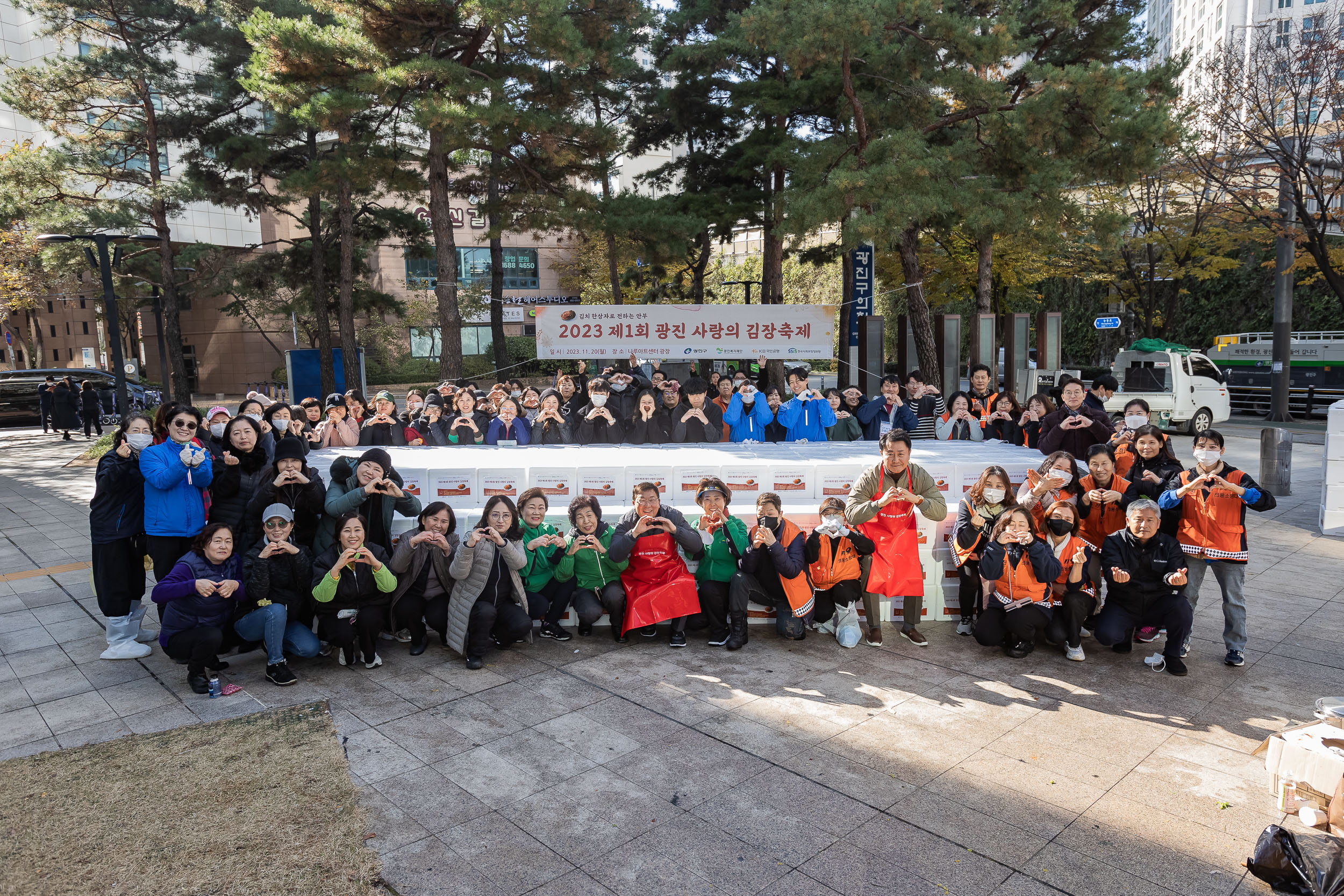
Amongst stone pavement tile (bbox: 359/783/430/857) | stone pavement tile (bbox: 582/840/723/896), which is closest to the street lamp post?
stone pavement tile (bbox: 359/783/430/857)

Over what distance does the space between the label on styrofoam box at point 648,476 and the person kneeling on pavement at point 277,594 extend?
2598 mm

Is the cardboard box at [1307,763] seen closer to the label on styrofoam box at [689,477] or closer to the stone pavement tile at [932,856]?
the stone pavement tile at [932,856]

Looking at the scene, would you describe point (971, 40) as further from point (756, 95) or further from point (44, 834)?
point (44, 834)

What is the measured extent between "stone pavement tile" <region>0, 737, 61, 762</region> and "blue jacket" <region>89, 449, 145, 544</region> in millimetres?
1613

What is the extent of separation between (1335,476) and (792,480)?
23.6 feet

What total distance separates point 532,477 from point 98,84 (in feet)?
73.6

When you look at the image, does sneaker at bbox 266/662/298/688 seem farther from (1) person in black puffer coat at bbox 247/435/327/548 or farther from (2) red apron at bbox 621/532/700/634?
(2) red apron at bbox 621/532/700/634

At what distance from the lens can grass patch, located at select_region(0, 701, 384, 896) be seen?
3711 mm

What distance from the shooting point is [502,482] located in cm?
727

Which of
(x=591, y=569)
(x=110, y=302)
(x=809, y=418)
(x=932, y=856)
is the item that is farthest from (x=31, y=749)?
(x=110, y=302)

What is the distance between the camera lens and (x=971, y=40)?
47.2 feet

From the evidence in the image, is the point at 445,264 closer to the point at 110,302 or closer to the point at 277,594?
the point at 110,302

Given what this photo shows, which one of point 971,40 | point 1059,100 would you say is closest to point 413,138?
point 971,40

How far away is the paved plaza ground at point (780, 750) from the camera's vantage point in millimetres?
3771
